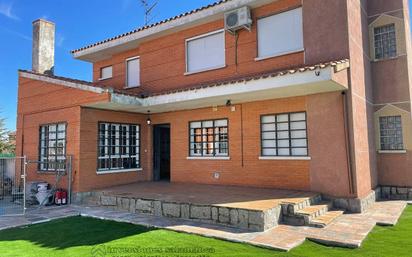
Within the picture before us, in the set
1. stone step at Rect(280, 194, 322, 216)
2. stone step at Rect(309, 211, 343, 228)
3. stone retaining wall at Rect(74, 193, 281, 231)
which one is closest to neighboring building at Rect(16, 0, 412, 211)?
stone step at Rect(309, 211, 343, 228)

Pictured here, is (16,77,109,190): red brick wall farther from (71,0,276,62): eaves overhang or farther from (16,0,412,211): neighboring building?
(71,0,276,62): eaves overhang

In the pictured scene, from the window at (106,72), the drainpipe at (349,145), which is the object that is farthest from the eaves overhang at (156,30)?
the drainpipe at (349,145)

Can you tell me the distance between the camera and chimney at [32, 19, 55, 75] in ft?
51.3

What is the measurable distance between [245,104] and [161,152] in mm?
5609

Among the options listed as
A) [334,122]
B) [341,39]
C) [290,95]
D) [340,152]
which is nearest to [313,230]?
[340,152]

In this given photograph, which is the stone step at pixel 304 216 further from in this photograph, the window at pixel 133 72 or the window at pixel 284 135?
the window at pixel 133 72

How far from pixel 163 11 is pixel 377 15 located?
428 inches

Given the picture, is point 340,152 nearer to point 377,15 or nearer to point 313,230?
point 313,230

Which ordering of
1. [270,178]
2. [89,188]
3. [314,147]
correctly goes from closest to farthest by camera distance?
[314,147] < [270,178] < [89,188]

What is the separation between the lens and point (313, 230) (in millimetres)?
8016

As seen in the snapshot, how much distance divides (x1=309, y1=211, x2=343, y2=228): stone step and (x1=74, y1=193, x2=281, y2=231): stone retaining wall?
37.6 inches

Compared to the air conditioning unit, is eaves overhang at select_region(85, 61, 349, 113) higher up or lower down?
lower down

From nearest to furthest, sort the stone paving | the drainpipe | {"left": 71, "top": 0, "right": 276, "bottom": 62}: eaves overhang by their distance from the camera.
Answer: the stone paving < the drainpipe < {"left": 71, "top": 0, "right": 276, "bottom": 62}: eaves overhang

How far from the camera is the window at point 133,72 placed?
52.6 ft
